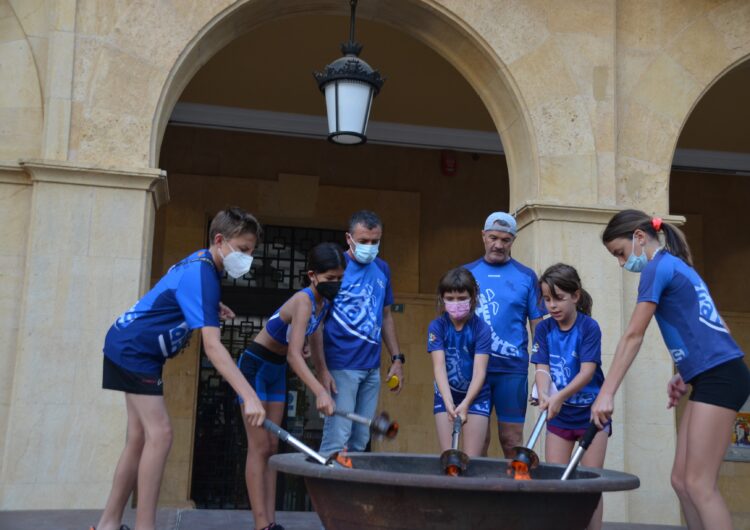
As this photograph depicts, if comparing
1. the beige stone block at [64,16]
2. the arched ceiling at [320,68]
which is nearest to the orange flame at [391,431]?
the beige stone block at [64,16]

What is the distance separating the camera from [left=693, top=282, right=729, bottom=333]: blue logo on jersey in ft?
13.8

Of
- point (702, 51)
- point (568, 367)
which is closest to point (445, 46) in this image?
point (702, 51)

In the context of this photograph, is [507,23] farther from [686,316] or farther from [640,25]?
[686,316]

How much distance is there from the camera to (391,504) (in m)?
3.18

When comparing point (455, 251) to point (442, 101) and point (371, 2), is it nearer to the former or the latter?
point (442, 101)

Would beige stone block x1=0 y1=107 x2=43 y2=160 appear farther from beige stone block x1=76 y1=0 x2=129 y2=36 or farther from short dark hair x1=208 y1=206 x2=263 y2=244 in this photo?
short dark hair x1=208 y1=206 x2=263 y2=244

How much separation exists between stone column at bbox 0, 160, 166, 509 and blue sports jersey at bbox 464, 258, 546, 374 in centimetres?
254

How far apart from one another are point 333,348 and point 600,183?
3.25 m

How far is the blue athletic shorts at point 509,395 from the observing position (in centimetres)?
542

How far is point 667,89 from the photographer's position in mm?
7770

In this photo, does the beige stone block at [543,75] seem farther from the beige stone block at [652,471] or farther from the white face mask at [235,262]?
the white face mask at [235,262]

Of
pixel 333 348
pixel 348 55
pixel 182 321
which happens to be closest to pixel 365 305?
pixel 333 348

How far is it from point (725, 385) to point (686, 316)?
36cm

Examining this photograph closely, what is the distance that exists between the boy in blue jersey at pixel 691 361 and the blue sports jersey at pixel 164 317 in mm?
1886
